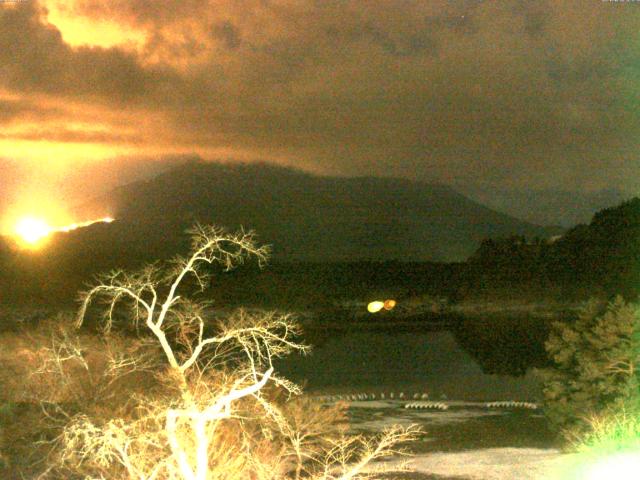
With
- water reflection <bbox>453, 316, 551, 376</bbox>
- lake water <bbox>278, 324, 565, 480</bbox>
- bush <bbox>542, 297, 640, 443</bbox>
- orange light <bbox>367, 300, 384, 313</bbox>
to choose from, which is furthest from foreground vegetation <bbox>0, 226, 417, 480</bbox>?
orange light <bbox>367, 300, 384, 313</bbox>

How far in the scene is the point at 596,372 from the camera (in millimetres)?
20484

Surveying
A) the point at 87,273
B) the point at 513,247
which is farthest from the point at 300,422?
the point at 513,247

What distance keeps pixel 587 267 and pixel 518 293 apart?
917 centimetres

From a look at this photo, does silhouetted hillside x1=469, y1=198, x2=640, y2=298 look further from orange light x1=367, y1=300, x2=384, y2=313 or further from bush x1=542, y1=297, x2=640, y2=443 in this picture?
bush x1=542, y1=297, x2=640, y2=443

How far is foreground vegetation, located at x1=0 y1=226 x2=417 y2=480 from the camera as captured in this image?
10766 millimetres

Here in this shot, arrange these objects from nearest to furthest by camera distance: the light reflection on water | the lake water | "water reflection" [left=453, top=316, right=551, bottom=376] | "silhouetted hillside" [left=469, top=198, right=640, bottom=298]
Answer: the lake water → the light reflection on water → "water reflection" [left=453, top=316, right=551, bottom=376] → "silhouetted hillside" [left=469, top=198, right=640, bottom=298]

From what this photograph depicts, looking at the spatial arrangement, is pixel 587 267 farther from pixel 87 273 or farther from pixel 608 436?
pixel 608 436

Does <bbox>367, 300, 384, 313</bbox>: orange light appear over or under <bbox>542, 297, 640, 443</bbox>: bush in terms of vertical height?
under

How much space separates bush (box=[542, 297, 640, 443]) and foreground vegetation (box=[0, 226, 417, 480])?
414cm

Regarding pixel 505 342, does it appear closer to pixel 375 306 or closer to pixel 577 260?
pixel 577 260

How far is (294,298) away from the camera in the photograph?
111 m

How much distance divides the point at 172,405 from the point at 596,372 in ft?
42.9

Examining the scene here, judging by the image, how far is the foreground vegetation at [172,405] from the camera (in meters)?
10.8

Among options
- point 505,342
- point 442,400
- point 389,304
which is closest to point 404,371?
point 442,400
